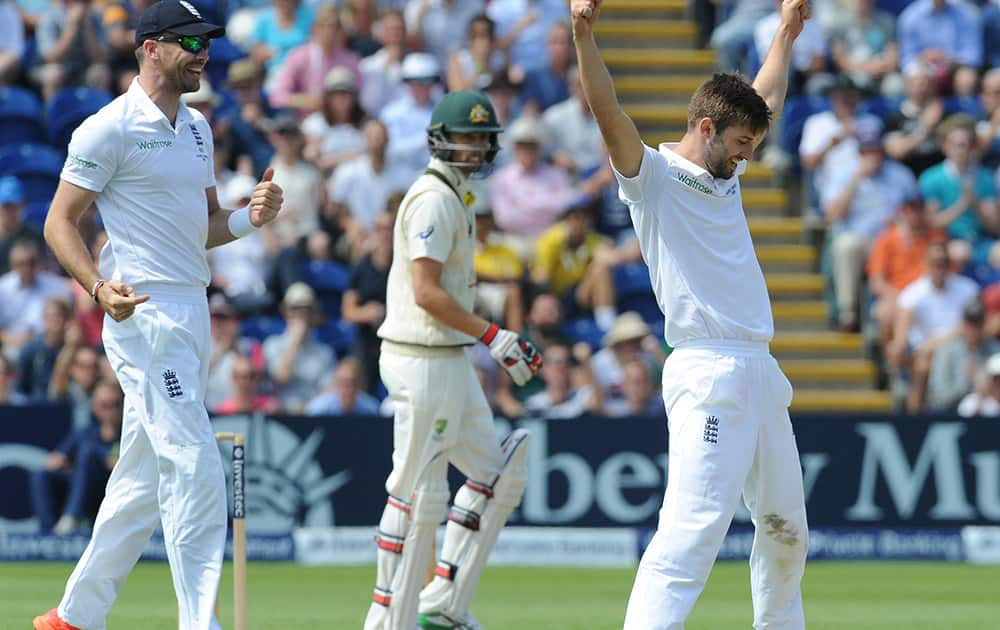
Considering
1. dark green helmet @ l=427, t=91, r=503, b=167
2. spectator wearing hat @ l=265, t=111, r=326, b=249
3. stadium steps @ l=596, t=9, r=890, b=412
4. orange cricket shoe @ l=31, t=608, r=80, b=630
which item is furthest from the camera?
stadium steps @ l=596, t=9, r=890, b=412

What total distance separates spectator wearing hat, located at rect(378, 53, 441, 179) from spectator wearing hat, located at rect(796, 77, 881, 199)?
3.18m

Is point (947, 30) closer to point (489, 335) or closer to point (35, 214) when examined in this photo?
point (35, 214)

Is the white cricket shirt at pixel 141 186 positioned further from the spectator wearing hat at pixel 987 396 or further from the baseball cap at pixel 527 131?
the baseball cap at pixel 527 131

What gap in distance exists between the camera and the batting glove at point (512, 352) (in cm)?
762

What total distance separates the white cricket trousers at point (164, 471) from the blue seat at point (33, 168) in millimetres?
8023

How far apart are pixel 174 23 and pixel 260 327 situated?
719cm

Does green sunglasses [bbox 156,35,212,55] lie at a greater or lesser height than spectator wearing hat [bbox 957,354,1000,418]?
greater

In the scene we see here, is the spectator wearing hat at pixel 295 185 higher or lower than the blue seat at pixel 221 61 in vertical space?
lower

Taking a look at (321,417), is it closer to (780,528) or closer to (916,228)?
(916,228)

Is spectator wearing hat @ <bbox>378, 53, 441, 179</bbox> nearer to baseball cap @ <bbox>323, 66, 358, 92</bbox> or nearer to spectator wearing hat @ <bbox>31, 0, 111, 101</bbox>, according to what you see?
baseball cap @ <bbox>323, 66, 358, 92</bbox>

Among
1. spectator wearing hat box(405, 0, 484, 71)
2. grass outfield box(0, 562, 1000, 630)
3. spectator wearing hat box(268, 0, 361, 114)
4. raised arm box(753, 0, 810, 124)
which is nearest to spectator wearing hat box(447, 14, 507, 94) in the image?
spectator wearing hat box(405, 0, 484, 71)

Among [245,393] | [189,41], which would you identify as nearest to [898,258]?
[245,393]

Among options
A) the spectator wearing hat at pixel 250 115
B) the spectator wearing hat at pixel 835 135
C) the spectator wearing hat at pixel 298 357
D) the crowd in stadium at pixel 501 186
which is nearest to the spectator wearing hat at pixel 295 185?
the crowd in stadium at pixel 501 186

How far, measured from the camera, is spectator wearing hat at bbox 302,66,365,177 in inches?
586
